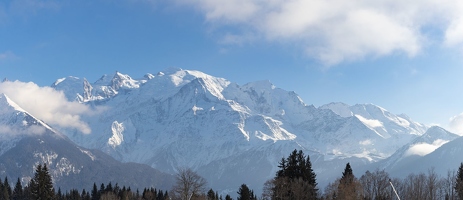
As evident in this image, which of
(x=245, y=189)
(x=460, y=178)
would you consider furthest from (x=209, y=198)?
(x=460, y=178)

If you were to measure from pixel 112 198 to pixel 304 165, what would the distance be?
83992 millimetres

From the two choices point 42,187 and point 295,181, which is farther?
point 42,187

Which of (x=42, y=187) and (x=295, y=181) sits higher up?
(x=42, y=187)

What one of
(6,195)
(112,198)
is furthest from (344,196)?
(6,195)

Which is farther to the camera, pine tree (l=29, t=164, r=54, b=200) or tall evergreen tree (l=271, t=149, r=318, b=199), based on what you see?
pine tree (l=29, t=164, r=54, b=200)

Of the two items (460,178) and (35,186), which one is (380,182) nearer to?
(460,178)

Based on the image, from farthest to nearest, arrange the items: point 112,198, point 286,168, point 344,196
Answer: point 112,198 < point 286,168 < point 344,196

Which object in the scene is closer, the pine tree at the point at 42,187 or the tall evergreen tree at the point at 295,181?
the tall evergreen tree at the point at 295,181

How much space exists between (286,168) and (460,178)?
4109 centimetres

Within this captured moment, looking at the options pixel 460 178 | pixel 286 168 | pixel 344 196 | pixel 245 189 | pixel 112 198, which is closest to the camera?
pixel 344 196

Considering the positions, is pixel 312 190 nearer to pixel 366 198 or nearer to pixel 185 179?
pixel 366 198

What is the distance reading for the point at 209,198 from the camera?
15625cm

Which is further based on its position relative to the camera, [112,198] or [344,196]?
[112,198]

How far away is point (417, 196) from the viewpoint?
144625 millimetres
